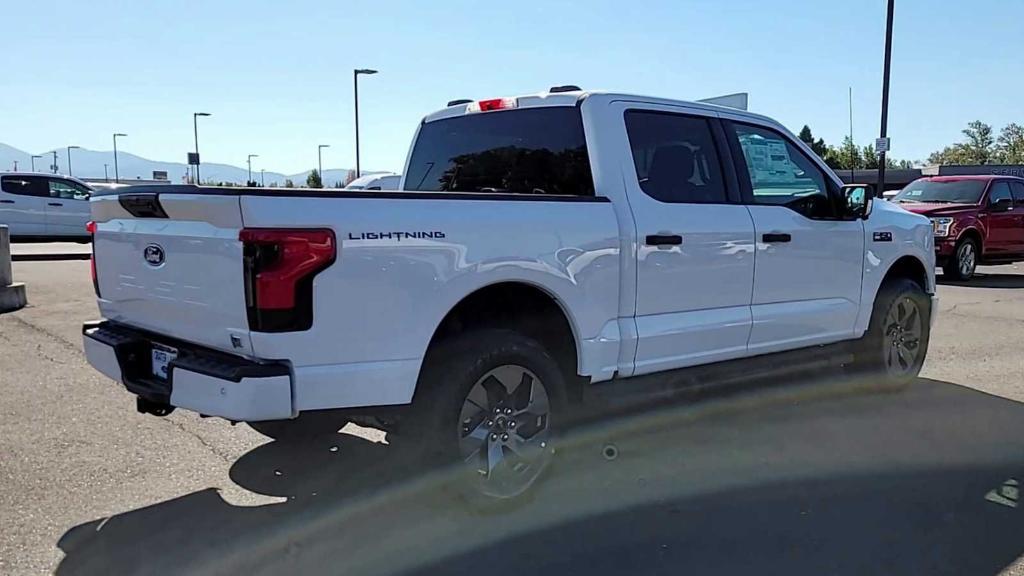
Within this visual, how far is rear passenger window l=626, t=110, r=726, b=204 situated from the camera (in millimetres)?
4484

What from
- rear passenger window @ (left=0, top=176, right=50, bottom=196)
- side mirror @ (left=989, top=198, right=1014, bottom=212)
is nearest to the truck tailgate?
side mirror @ (left=989, top=198, right=1014, bottom=212)

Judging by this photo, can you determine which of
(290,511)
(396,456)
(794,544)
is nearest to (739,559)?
(794,544)

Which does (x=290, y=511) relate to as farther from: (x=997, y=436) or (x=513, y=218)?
(x=997, y=436)

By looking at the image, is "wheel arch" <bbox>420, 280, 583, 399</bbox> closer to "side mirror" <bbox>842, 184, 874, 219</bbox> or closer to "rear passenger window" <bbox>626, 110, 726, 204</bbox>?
"rear passenger window" <bbox>626, 110, 726, 204</bbox>

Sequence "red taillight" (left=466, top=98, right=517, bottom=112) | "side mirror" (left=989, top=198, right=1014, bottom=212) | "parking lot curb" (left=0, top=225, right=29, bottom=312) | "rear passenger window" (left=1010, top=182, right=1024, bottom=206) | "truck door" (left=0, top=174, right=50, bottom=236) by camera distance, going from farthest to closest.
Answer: "truck door" (left=0, top=174, right=50, bottom=236) < "rear passenger window" (left=1010, top=182, right=1024, bottom=206) < "side mirror" (left=989, top=198, right=1014, bottom=212) < "parking lot curb" (left=0, top=225, right=29, bottom=312) < "red taillight" (left=466, top=98, right=517, bottom=112)

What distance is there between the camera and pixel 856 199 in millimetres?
5363

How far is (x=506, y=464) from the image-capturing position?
3.87 metres

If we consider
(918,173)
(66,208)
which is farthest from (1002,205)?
(918,173)

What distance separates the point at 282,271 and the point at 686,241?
2255 millimetres

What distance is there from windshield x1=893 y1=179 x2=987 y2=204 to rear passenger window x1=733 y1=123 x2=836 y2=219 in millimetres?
10636

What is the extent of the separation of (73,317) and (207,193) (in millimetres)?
6521

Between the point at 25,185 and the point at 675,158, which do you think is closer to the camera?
the point at 675,158

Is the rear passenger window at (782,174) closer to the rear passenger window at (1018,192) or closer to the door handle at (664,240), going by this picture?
the door handle at (664,240)

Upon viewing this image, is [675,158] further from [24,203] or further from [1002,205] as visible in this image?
[24,203]
